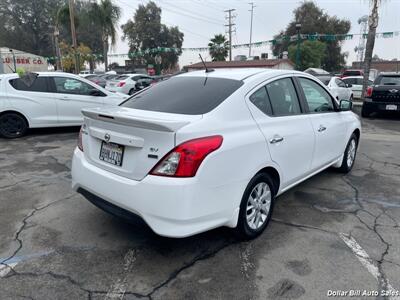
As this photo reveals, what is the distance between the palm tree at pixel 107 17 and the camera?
1161 inches

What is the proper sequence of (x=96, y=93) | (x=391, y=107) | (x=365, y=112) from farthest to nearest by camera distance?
(x=365, y=112)
(x=391, y=107)
(x=96, y=93)

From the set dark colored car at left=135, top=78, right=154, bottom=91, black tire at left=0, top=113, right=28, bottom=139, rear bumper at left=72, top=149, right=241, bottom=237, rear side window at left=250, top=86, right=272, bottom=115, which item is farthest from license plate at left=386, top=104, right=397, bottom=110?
dark colored car at left=135, top=78, right=154, bottom=91

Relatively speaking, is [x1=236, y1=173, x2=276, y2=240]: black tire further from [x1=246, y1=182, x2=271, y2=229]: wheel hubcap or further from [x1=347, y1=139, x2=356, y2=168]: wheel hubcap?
[x1=347, y1=139, x2=356, y2=168]: wheel hubcap

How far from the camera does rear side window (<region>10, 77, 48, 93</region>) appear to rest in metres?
7.55

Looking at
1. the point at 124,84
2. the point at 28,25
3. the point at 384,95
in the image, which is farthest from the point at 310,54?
the point at 28,25

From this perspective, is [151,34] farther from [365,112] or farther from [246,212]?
[246,212]

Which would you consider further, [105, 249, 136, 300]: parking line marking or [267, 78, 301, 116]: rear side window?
[267, 78, 301, 116]: rear side window

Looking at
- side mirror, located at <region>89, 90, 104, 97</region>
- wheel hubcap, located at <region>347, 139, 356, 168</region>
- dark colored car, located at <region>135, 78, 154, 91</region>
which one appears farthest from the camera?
dark colored car, located at <region>135, 78, 154, 91</region>

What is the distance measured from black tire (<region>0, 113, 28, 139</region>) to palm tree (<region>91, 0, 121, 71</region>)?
24803mm

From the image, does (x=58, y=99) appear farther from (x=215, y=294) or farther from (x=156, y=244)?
(x=215, y=294)

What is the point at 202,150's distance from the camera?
250 cm

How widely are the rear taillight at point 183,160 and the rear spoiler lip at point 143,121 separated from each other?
16cm

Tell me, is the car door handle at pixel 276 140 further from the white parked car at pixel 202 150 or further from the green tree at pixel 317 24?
the green tree at pixel 317 24

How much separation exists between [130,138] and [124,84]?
17.3 meters
